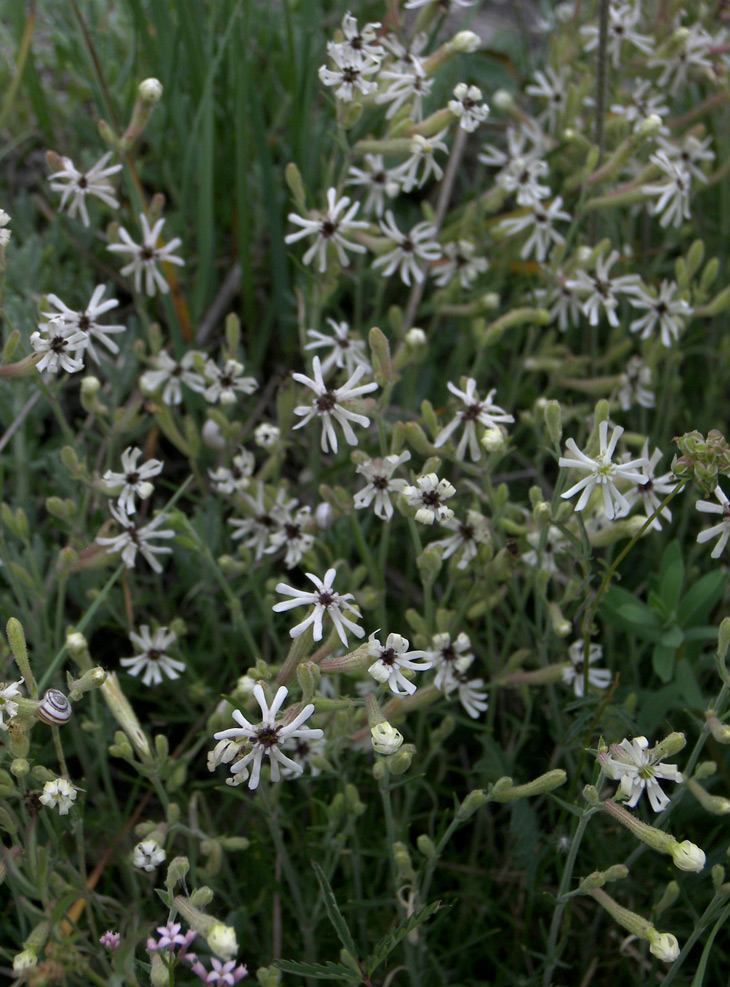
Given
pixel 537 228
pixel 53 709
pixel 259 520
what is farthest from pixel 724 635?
pixel 537 228

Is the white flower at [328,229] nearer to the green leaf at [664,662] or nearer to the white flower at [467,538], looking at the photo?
the white flower at [467,538]

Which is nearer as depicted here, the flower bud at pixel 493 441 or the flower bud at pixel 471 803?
the flower bud at pixel 471 803

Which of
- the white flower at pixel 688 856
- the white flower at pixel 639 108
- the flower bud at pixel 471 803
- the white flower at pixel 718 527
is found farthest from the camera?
the white flower at pixel 639 108

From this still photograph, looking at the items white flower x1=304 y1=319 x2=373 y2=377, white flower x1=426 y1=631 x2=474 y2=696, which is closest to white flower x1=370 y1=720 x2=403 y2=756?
white flower x1=426 y1=631 x2=474 y2=696

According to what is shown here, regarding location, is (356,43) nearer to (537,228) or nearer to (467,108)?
(467,108)

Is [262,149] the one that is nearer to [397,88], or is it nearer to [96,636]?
[397,88]

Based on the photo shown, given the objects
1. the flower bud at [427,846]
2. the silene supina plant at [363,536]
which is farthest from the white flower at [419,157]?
the flower bud at [427,846]

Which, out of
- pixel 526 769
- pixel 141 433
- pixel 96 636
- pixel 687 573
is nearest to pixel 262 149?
pixel 141 433
